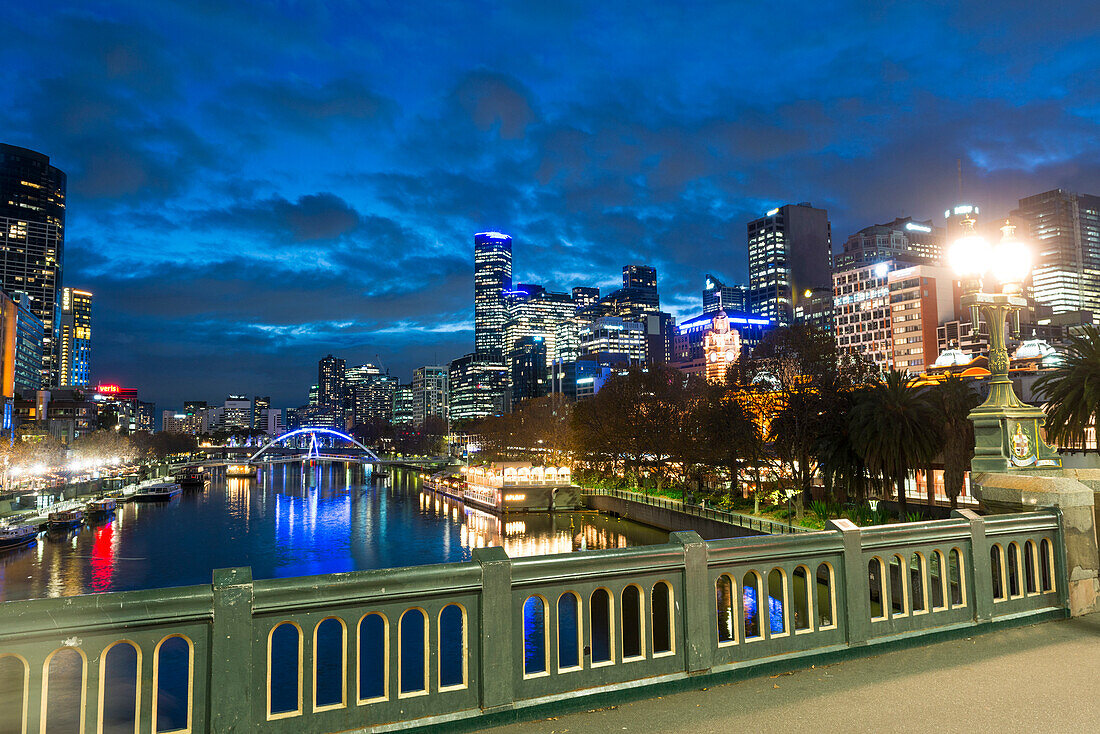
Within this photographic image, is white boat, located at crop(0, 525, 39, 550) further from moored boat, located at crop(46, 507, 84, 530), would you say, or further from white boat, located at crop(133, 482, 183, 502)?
white boat, located at crop(133, 482, 183, 502)

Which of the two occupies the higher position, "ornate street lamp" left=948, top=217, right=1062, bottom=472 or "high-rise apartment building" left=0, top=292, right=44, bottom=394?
"high-rise apartment building" left=0, top=292, right=44, bottom=394

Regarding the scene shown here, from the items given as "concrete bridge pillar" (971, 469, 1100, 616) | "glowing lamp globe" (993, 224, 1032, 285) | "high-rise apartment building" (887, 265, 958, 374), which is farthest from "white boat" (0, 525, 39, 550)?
"high-rise apartment building" (887, 265, 958, 374)

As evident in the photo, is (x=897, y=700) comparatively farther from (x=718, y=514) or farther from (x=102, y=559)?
(x=102, y=559)

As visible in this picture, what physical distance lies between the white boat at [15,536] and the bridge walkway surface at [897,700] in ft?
226

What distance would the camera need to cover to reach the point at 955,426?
38.5 m

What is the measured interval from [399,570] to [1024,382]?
2238 inches

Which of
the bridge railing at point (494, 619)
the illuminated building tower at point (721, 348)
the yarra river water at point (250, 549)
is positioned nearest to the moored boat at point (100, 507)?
the yarra river water at point (250, 549)

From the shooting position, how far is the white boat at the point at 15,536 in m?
58.1

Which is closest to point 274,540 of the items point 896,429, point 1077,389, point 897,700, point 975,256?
point 896,429

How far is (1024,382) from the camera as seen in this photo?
50750mm

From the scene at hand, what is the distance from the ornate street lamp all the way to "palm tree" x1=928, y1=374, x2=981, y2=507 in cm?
2898

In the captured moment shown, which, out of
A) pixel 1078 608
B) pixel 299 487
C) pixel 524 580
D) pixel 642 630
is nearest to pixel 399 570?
pixel 524 580

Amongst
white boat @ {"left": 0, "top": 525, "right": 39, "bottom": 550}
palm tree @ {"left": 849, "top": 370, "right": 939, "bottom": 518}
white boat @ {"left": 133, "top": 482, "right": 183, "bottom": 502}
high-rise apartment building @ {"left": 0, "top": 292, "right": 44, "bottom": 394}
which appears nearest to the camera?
palm tree @ {"left": 849, "top": 370, "right": 939, "bottom": 518}

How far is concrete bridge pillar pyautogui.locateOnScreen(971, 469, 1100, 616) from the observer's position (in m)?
10.2
